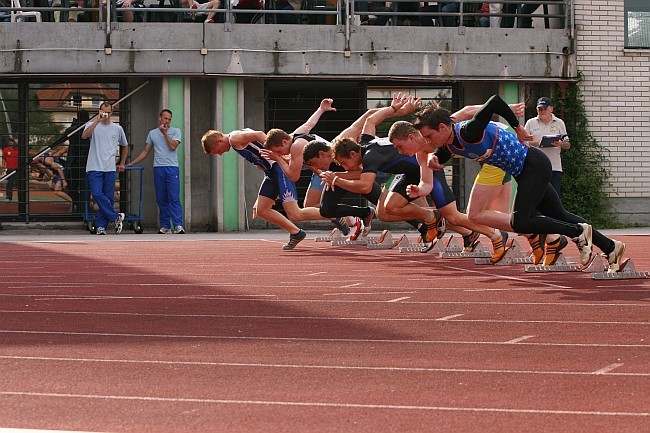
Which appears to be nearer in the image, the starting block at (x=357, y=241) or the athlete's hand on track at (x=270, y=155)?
the athlete's hand on track at (x=270, y=155)

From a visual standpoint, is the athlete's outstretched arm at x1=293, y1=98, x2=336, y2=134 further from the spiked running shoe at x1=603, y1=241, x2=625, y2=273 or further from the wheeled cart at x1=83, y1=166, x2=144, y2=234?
the wheeled cart at x1=83, y1=166, x2=144, y2=234

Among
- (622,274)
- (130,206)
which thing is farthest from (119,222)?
(622,274)

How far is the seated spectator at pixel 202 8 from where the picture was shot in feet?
71.4

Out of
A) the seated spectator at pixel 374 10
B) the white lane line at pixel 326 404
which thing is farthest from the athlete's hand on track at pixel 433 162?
the seated spectator at pixel 374 10

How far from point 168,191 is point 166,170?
1.13 feet

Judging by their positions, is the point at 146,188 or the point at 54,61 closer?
the point at 54,61

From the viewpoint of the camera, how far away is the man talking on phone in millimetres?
20812

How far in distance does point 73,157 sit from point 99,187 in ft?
6.68

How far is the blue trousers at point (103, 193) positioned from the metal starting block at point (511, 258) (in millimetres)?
9012

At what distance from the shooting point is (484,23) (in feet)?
75.1

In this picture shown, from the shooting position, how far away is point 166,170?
21391 mm

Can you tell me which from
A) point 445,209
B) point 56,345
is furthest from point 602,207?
point 56,345

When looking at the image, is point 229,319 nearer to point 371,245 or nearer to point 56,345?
point 56,345

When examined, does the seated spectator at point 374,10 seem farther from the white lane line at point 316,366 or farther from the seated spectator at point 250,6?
the white lane line at point 316,366
